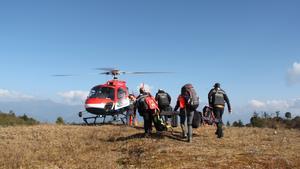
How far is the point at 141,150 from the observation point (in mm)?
15016

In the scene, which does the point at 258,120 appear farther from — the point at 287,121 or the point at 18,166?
the point at 18,166

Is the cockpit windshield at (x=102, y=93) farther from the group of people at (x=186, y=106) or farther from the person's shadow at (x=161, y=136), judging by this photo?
the person's shadow at (x=161, y=136)

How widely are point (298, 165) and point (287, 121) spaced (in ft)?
88.3

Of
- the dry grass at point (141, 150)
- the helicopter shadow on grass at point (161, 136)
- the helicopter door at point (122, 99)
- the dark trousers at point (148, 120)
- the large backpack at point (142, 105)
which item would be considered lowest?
the dry grass at point (141, 150)

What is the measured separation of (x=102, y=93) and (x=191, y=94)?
10.5 metres

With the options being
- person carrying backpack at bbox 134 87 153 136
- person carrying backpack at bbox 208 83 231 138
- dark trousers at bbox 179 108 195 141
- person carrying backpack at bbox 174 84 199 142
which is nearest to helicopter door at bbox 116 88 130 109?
person carrying backpack at bbox 134 87 153 136

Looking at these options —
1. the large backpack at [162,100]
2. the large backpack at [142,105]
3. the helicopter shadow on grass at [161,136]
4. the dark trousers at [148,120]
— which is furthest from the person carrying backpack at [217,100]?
the large backpack at [162,100]

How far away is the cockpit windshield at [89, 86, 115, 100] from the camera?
26.1m

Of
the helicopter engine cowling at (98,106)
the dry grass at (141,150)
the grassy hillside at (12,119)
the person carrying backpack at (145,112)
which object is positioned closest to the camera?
the dry grass at (141,150)

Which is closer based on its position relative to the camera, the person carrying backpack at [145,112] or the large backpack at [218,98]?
the person carrying backpack at [145,112]

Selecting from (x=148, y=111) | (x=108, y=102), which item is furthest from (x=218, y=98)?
(x=108, y=102)

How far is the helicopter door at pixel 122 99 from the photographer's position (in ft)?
87.2

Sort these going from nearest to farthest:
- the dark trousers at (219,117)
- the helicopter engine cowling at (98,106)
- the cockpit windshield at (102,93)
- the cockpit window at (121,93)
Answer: the dark trousers at (219,117), the helicopter engine cowling at (98,106), the cockpit windshield at (102,93), the cockpit window at (121,93)

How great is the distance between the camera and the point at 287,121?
3806 cm
